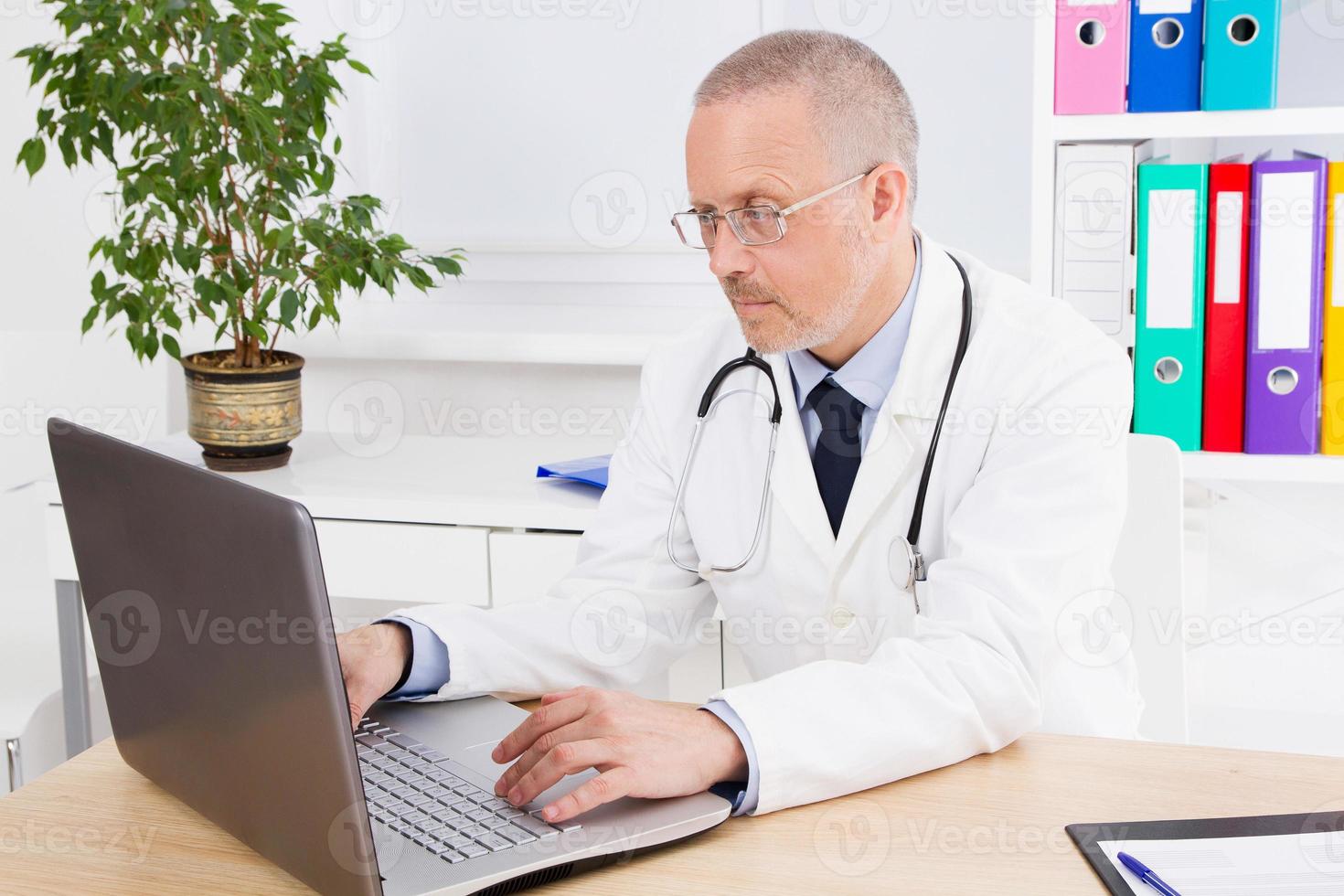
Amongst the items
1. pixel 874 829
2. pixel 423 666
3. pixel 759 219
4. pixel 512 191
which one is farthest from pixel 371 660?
pixel 512 191

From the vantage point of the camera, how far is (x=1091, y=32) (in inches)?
68.0

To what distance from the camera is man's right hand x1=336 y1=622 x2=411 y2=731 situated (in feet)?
3.45

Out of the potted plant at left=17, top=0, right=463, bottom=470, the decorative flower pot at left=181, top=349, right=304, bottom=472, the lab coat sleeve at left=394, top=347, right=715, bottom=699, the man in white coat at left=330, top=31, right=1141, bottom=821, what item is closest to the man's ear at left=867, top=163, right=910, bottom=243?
the man in white coat at left=330, top=31, right=1141, bottom=821

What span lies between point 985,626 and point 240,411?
4.35ft

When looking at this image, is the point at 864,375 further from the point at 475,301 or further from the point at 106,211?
the point at 106,211

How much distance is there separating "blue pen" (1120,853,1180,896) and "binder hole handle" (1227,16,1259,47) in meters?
1.22

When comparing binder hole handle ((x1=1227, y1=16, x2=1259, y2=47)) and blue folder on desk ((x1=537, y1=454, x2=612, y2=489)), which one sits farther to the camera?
blue folder on desk ((x1=537, y1=454, x2=612, y2=489))

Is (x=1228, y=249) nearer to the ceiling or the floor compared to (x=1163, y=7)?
nearer to the floor

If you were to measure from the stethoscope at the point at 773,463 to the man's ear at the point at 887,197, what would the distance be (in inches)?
4.0

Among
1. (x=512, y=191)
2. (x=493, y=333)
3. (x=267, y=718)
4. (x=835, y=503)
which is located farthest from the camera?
(x=512, y=191)

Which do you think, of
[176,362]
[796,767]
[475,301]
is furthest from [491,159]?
[796,767]

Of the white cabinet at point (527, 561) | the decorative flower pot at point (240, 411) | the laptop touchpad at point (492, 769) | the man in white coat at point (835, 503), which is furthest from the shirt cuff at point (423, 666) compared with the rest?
the decorative flower pot at point (240, 411)

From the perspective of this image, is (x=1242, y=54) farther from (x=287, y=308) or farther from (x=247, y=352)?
(x=247, y=352)

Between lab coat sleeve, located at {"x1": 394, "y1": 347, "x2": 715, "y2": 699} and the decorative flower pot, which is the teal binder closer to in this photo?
lab coat sleeve, located at {"x1": 394, "y1": 347, "x2": 715, "y2": 699}
